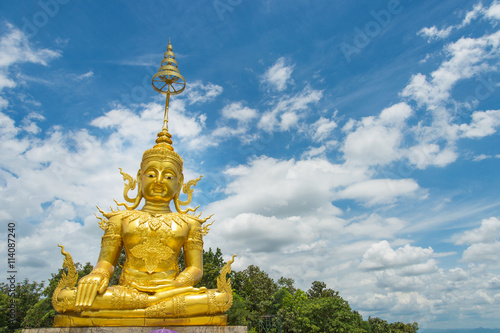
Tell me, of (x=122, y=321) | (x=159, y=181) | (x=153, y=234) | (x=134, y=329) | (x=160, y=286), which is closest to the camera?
(x=134, y=329)

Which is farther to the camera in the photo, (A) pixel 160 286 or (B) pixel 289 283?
(B) pixel 289 283

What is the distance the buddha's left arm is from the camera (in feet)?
30.5

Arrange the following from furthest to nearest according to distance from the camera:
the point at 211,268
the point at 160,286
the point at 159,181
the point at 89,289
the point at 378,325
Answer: the point at 378,325
the point at 211,268
the point at 159,181
the point at 160,286
the point at 89,289

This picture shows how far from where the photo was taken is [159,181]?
10.5m

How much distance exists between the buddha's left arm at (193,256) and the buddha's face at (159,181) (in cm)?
126

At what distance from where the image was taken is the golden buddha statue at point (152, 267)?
7855 millimetres

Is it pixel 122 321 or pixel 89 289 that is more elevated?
pixel 89 289

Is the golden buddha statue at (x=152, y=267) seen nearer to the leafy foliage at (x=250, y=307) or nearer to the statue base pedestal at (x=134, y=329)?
the statue base pedestal at (x=134, y=329)

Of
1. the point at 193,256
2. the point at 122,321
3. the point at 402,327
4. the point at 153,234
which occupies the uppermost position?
the point at 153,234

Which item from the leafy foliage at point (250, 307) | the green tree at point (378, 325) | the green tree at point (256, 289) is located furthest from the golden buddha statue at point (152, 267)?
the green tree at point (378, 325)

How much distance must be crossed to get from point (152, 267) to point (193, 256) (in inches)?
45.5

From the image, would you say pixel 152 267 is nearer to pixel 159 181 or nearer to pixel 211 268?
pixel 159 181

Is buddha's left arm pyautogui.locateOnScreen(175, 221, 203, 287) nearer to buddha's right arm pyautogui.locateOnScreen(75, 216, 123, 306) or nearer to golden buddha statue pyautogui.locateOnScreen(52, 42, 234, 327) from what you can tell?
golden buddha statue pyautogui.locateOnScreen(52, 42, 234, 327)

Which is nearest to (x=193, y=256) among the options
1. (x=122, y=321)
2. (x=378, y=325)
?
(x=122, y=321)
